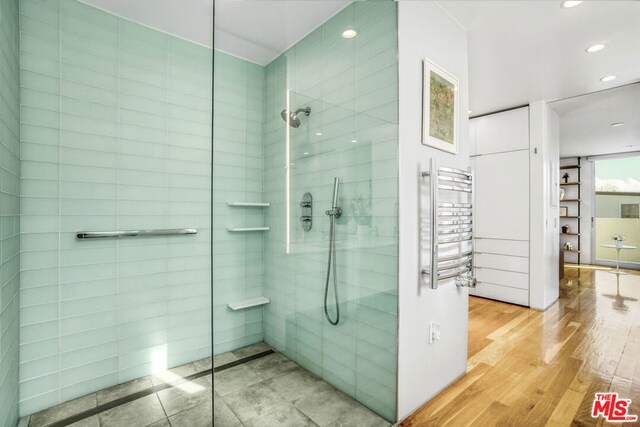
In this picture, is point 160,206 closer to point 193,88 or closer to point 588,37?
point 193,88

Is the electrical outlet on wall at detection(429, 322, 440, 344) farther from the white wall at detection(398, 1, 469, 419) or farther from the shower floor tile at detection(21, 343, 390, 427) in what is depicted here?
the shower floor tile at detection(21, 343, 390, 427)

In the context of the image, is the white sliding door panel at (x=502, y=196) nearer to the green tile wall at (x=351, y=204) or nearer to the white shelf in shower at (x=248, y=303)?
the green tile wall at (x=351, y=204)

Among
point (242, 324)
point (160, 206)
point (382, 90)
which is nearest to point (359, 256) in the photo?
point (242, 324)

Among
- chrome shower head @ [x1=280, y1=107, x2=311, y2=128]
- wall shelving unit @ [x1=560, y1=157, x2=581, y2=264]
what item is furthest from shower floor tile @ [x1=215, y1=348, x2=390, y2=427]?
wall shelving unit @ [x1=560, y1=157, x2=581, y2=264]

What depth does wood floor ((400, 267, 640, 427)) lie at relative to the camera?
1.83 metres

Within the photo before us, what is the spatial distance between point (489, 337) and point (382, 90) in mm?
2628

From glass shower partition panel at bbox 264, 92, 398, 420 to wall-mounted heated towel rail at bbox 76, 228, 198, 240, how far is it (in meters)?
0.68

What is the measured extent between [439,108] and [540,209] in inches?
A: 104

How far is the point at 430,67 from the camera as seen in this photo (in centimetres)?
190

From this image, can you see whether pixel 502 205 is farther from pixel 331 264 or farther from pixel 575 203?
pixel 575 203

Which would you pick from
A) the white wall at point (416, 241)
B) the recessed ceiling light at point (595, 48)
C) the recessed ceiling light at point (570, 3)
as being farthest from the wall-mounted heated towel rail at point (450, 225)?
the recessed ceiling light at point (595, 48)

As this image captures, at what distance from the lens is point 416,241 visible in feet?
5.96

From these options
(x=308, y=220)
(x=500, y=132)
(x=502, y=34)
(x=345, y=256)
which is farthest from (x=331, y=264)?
(x=500, y=132)

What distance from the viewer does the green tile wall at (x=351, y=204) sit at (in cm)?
168
